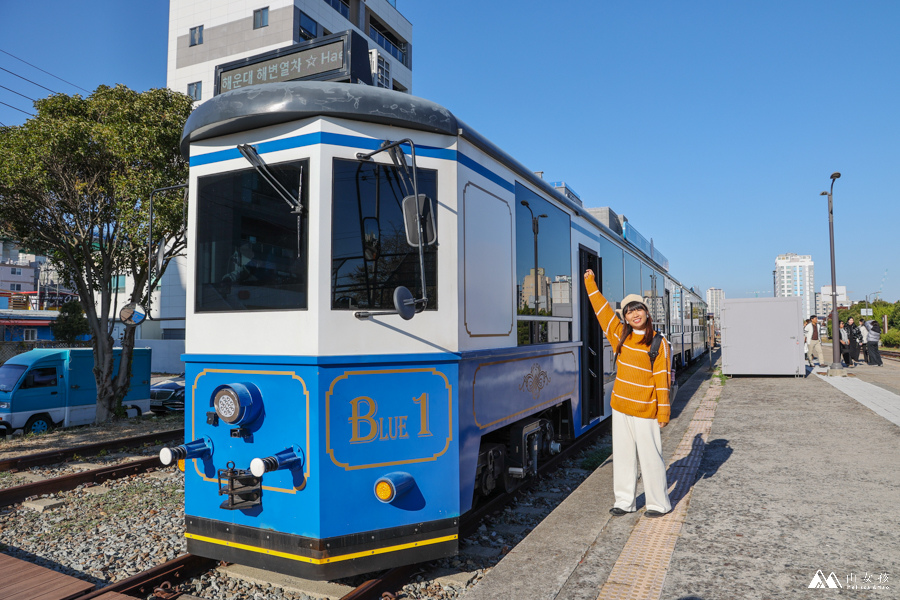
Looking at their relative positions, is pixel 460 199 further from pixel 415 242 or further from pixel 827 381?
pixel 827 381

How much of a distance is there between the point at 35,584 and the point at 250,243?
2.41m

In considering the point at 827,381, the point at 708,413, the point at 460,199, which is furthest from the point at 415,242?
the point at 827,381

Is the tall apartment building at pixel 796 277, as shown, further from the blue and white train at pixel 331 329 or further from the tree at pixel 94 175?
the blue and white train at pixel 331 329

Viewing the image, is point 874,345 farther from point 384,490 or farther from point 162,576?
point 162,576

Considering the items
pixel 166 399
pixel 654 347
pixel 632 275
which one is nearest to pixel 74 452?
pixel 166 399

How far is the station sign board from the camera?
14.1ft

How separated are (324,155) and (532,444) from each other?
3268 millimetres

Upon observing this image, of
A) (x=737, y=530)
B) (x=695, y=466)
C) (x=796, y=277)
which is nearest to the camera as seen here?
(x=737, y=530)

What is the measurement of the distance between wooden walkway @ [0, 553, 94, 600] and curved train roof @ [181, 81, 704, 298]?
9.54 feet

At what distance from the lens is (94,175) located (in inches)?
434

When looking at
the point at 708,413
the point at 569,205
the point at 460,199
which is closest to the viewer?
the point at 460,199

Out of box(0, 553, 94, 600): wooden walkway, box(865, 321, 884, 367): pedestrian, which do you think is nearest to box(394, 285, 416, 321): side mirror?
box(0, 553, 94, 600): wooden walkway

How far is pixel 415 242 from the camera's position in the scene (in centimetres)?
353

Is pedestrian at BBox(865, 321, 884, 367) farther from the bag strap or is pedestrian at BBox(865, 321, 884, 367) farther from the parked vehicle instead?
the parked vehicle
